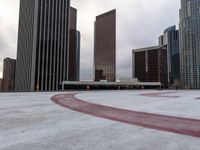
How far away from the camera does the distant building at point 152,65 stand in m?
124

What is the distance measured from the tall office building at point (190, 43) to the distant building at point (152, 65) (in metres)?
15.7

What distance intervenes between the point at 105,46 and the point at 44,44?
91.2m

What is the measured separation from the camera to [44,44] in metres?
87.3

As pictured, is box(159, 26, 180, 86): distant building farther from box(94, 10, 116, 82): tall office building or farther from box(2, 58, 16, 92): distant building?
box(2, 58, 16, 92): distant building

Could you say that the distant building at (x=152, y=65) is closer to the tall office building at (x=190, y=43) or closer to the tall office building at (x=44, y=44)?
the tall office building at (x=190, y=43)

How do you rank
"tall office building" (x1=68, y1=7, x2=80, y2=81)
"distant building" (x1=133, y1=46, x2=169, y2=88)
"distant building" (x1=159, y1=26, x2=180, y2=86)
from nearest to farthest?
"distant building" (x1=133, y1=46, x2=169, y2=88) < "distant building" (x1=159, y1=26, x2=180, y2=86) < "tall office building" (x1=68, y1=7, x2=80, y2=81)

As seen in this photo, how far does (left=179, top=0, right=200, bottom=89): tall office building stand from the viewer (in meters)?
96.9

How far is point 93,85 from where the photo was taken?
64000 millimetres

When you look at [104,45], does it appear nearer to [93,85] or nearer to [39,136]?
[93,85]

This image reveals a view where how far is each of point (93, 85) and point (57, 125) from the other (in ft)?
194

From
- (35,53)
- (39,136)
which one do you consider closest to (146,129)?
(39,136)

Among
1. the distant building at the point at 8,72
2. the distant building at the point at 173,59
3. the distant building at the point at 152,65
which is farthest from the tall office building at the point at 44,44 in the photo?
the distant building at the point at 173,59

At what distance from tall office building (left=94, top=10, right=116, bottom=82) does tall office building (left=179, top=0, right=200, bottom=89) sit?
60760 mm

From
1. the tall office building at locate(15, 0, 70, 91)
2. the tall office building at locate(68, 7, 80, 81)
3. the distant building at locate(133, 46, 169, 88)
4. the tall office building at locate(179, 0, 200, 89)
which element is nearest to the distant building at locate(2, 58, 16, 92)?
the tall office building at locate(68, 7, 80, 81)
